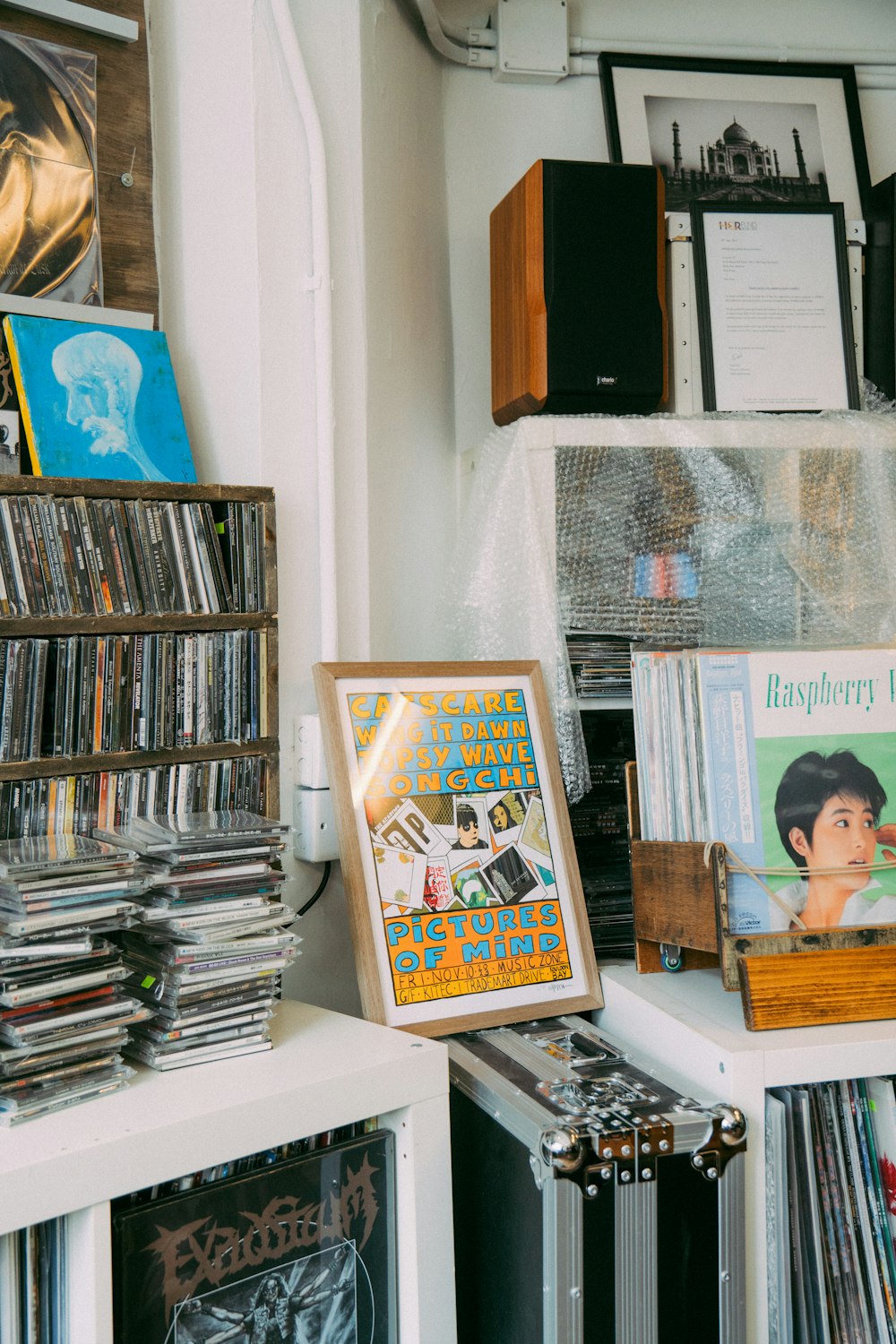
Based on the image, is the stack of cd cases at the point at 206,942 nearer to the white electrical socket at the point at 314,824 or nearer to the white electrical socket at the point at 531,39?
the white electrical socket at the point at 314,824

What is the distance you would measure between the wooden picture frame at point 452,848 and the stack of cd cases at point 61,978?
0.34m

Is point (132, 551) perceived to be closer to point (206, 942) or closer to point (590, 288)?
point (206, 942)

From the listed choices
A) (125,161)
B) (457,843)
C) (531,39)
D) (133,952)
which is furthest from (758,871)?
Answer: (531,39)

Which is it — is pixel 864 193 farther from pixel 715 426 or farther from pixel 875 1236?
pixel 875 1236

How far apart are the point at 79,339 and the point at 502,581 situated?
0.68m

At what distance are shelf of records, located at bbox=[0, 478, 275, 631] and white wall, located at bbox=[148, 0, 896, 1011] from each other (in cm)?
8

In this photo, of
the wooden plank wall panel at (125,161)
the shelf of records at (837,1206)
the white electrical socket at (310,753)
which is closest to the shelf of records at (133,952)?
the white electrical socket at (310,753)

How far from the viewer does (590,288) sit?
1.72 metres

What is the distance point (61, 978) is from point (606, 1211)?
58 centimetres

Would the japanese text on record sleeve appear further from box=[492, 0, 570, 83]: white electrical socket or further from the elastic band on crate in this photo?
box=[492, 0, 570, 83]: white electrical socket

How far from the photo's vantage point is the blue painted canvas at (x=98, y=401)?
1.46 m

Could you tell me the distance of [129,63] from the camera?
1606mm

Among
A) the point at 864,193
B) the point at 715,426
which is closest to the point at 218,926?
the point at 715,426

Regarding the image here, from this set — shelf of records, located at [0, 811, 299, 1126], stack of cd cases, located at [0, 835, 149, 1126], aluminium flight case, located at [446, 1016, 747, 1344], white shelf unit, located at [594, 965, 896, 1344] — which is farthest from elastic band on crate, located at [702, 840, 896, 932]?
stack of cd cases, located at [0, 835, 149, 1126]
